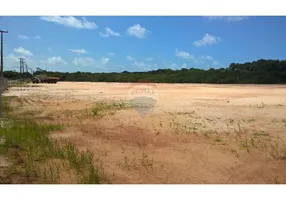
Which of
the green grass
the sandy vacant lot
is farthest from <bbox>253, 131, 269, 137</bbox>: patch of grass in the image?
the green grass

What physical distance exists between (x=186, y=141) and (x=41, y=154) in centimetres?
263

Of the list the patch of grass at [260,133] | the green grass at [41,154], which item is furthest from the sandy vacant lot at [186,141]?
the green grass at [41,154]

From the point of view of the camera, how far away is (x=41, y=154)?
528 cm

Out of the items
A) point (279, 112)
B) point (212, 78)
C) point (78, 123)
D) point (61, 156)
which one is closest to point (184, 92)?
point (212, 78)

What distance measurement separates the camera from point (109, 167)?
16.0 feet

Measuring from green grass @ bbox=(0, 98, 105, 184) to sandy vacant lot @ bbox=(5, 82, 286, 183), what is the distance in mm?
254

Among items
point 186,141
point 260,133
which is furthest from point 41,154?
point 260,133

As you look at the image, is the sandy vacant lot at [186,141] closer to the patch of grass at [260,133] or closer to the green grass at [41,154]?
the patch of grass at [260,133]

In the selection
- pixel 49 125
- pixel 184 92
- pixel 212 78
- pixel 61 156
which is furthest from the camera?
pixel 184 92

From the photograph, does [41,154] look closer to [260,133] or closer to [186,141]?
[186,141]

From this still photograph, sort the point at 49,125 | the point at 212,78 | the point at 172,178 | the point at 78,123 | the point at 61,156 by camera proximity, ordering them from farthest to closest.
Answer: the point at 212,78 < the point at 78,123 < the point at 49,125 < the point at 61,156 < the point at 172,178
